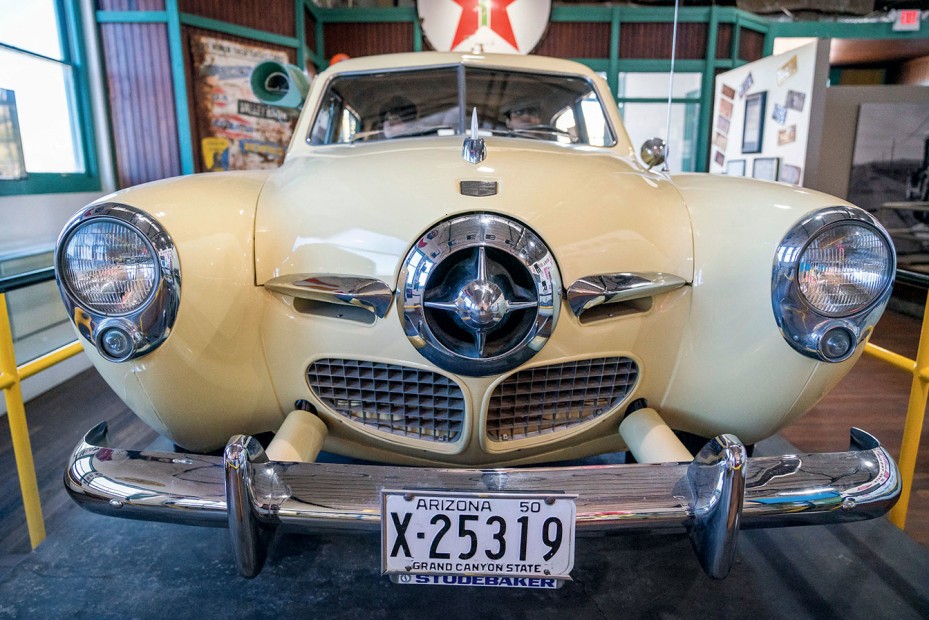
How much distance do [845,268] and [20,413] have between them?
84.6 inches

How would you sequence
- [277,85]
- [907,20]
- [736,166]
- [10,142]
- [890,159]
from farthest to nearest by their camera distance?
[907,20] → [736,166] → [890,159] → [10,142] → [277,85]

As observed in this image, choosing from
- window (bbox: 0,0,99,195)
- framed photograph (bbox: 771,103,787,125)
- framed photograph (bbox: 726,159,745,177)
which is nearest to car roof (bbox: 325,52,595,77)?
window (bbox: 0,0,99,195)

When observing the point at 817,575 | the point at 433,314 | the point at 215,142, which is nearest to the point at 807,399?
the point at 817,575

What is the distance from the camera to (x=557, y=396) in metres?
1.42

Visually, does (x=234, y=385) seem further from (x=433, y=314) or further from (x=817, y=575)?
(x=817, y=575)

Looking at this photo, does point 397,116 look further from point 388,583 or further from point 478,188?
point 388,583

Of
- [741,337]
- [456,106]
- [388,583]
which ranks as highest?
[456,106]

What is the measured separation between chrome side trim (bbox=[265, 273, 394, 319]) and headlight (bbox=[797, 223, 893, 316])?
2.95ft

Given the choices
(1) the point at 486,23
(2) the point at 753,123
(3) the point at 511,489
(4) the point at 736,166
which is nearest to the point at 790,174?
(2) the point at 753,123

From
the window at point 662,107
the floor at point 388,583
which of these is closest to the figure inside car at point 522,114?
the floor at point 388,583

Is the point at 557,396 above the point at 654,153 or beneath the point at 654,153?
beneath

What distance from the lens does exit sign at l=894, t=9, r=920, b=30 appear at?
32.9 feet

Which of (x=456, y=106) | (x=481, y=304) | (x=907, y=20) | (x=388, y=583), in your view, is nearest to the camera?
(x=481, y=304)

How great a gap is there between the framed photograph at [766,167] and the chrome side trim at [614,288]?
6.09 metres
